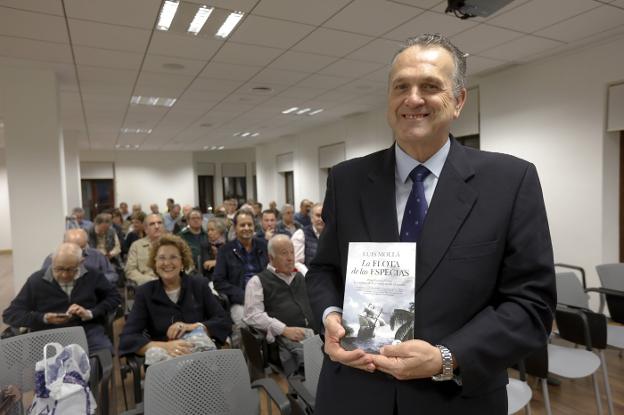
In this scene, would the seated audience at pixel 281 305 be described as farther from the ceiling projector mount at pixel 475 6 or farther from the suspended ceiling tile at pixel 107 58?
the suspended ceiling tile at pixel 107 58

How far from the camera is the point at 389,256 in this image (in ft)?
2.73

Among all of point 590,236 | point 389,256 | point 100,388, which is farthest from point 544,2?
point 100,388

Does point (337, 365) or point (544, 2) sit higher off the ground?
point (544, 2)

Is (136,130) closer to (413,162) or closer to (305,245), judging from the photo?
(305,245)

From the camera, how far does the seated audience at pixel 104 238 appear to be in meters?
5.69

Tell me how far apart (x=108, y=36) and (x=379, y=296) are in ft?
13.0

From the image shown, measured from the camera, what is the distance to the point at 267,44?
4.03m

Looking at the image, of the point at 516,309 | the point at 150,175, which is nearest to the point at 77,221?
the point at 516,309

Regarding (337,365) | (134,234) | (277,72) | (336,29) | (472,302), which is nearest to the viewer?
(472,302)

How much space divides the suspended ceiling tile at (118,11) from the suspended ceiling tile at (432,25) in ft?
7.15

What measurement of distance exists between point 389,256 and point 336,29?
11.0 feet

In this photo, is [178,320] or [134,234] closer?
[178,320]

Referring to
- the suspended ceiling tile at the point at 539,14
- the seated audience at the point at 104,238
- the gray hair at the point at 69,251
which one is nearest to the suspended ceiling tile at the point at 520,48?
the suspended ceiling tile at the point at 539,14

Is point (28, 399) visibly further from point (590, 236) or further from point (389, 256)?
point (590, 236)
